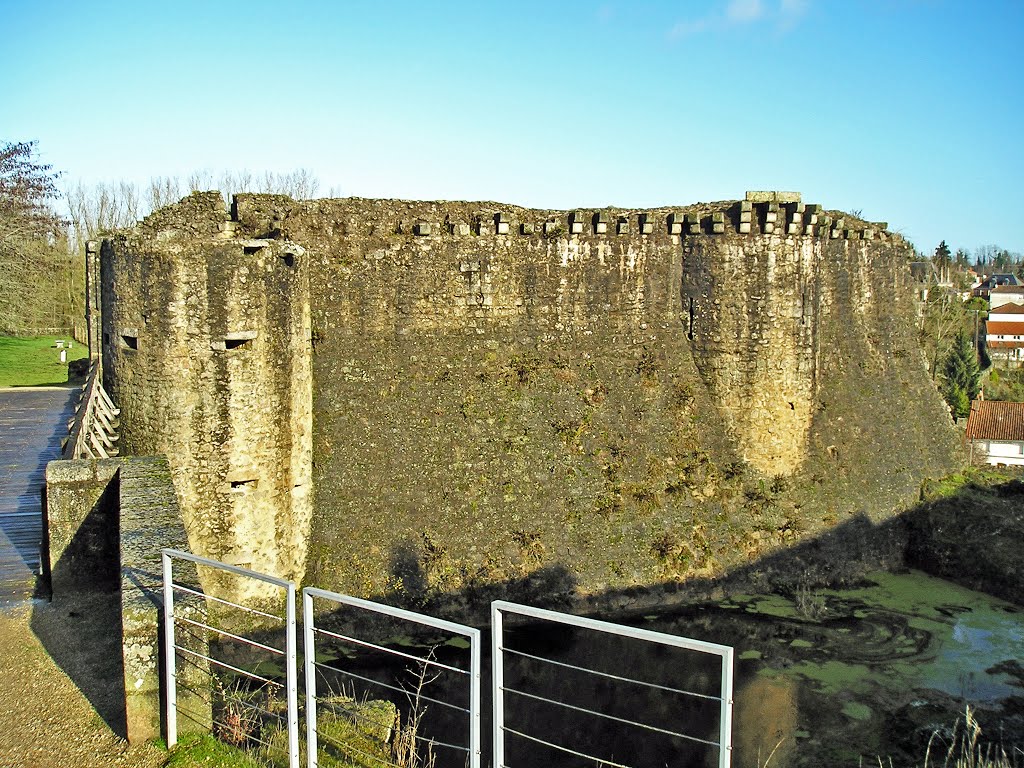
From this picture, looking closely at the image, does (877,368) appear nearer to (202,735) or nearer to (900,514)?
A: (900,514)

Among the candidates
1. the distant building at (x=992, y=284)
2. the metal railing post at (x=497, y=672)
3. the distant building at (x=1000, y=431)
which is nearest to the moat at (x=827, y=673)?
the metal railing post at (x=497, y=672)

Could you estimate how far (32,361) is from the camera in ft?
98.8

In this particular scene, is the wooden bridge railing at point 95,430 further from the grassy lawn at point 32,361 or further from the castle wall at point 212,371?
the grassy lawn at point 32,361

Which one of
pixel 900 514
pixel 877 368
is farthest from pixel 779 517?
pixel 877 368

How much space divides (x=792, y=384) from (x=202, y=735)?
1213 cm

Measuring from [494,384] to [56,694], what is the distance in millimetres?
8918

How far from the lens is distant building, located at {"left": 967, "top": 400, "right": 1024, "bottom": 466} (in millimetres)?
37031

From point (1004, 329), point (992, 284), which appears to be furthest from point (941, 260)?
point (992, 284)

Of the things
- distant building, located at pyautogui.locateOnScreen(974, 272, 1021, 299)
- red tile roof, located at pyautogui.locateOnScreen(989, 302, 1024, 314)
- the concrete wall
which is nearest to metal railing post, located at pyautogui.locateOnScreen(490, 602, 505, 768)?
the concrete wall

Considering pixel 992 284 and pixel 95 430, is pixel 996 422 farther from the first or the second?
pixel 992 284

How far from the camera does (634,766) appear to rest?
9.39 m

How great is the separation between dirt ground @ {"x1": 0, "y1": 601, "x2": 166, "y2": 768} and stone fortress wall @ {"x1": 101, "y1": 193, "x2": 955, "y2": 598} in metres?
4.09

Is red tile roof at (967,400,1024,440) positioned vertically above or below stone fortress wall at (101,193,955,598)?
below

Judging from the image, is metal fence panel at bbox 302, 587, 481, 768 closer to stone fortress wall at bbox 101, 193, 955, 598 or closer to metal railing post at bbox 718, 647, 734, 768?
metal railing post at bbox 718, 647, 734, 768
